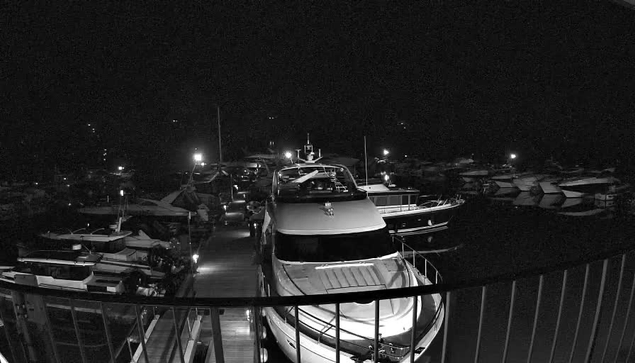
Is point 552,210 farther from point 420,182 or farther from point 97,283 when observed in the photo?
point 97,283

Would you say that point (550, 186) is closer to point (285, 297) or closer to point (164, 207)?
point (164, 207)

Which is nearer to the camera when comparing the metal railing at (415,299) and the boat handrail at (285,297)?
the boat handrail at (285,297)

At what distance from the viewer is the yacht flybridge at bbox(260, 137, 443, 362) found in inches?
183

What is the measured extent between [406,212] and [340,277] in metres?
9.93

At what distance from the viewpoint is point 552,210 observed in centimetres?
2617

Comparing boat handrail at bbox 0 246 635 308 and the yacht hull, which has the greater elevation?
boat handrail at bbox 0 246 635 308

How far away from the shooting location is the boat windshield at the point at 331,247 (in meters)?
6.33

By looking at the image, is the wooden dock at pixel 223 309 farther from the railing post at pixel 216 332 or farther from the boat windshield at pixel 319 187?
the railing post at pixel 216 332

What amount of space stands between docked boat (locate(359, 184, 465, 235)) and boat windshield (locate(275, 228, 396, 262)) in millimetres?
8138

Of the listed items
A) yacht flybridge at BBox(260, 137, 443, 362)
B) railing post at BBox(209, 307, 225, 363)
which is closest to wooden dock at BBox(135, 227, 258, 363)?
yacht flybridge at BBox(260, 137, 443, 362)

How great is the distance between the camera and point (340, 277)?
19.1 ft

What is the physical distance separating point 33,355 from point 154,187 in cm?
2998

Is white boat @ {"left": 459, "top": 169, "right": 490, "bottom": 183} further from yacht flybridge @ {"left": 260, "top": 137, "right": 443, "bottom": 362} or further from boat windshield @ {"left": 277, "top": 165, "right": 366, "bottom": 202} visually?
yacht flybridge @ {"left": 260, "top": 137, "right": 443, "bottom": 362}

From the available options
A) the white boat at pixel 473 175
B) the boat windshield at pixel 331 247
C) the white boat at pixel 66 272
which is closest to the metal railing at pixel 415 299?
the white boat at pixel 66 272
